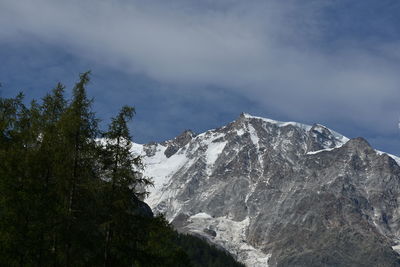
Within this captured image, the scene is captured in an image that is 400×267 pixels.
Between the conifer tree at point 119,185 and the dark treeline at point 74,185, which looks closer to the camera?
the dark treeline at point 74,185

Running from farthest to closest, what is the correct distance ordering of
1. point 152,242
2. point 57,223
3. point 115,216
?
point 152,242 < point 115,216 < point 57,223

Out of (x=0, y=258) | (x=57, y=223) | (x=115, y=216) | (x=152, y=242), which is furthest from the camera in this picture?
(x=152, y=242)

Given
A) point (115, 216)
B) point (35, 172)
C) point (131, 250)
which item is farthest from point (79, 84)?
point (131, 250)

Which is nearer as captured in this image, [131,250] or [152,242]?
[131,250]

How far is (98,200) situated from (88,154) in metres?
2.53

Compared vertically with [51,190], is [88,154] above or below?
above

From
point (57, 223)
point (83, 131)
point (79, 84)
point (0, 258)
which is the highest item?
point (79, 84)

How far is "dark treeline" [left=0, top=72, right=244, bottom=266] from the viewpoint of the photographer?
29484 mm

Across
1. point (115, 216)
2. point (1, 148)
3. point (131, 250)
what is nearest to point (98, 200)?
point (115, 216)

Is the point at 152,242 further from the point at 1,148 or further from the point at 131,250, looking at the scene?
the point at 1,148

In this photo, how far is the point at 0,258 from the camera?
2767 centimetres

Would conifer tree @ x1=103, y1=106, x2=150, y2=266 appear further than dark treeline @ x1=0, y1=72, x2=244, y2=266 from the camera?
Yes

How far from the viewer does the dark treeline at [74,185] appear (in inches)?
1161

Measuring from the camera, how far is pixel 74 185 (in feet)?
104
